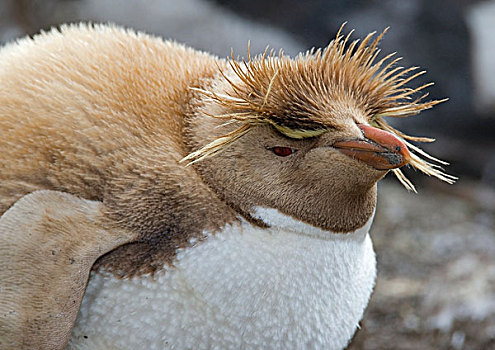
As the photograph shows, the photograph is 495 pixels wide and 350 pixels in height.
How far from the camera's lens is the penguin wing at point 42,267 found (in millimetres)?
898

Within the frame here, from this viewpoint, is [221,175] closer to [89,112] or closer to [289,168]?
[289,168]

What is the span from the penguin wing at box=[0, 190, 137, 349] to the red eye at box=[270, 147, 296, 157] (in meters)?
0.29

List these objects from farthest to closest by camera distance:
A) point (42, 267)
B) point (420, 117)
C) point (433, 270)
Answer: point (420, 117)
point (433, 270)
point (42, 267)

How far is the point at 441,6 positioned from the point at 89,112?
2.24 m

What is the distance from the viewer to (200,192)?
0.99 metres

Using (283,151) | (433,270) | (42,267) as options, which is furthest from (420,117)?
(42,267)

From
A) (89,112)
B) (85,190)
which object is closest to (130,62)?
(89,112)

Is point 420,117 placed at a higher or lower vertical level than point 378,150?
lower

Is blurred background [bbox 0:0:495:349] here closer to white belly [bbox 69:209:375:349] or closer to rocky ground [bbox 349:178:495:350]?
rocky ground [bbox 349:178:495:350]

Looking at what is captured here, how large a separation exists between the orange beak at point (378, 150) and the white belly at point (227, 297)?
0.15m

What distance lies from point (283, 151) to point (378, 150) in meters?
0.15

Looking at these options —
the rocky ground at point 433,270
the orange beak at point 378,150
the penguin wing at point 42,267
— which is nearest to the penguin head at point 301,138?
the orange beak at point 378,150

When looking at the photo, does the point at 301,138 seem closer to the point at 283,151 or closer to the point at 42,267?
the point at 283,151

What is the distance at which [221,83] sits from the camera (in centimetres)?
105
